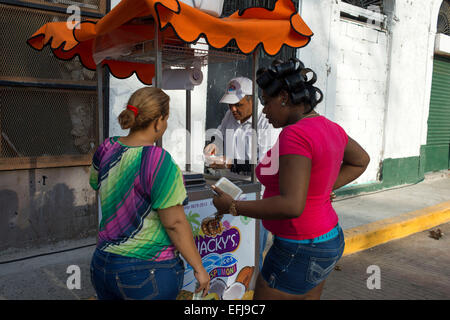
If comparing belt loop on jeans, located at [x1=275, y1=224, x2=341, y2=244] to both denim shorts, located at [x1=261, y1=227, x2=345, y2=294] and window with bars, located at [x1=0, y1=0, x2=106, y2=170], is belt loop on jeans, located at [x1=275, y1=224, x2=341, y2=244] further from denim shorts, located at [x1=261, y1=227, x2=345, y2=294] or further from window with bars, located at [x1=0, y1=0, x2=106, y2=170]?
window with bars, located at [x1=0, y1=0, x2=106, y2=170]

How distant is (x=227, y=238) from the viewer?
11.4 feet

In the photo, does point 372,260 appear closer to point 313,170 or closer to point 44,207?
point 313,170

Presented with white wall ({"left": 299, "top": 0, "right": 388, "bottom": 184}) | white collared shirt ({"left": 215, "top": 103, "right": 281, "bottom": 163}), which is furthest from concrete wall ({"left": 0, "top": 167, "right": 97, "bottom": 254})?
white wall ({"left": 299, "top": 0, "right": 388, "bottom": 184})

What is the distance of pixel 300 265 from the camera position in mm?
2109

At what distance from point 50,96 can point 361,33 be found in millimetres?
6159

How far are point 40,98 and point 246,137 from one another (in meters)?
2.52

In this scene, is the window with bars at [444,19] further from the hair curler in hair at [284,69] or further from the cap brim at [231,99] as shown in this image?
the hair curler in hair at [284,69]

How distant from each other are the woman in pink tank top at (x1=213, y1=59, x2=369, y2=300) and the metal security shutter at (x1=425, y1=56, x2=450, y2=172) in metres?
9.82

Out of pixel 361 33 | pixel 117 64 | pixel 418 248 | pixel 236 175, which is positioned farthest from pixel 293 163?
pixel 361 33

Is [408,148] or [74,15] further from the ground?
[74,15]

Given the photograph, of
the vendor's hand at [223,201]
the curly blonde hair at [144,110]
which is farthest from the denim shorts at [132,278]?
the curly blonde hair at [144,110]

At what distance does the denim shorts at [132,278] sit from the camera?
6.49 ft

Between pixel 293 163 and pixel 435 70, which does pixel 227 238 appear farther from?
pixel 435 70

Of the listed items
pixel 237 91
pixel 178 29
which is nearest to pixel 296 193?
pixel 178 29
